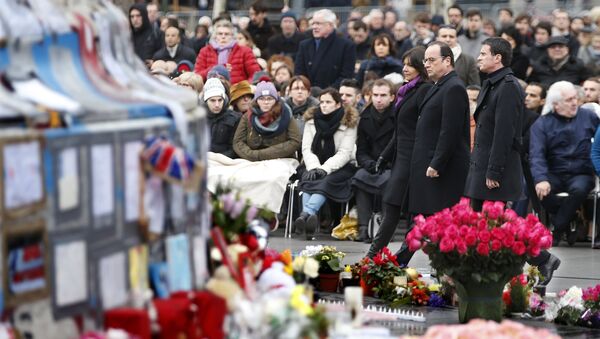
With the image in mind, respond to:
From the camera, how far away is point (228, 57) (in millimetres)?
19531

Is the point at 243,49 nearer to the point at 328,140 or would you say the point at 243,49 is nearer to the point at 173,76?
the point at 173,76

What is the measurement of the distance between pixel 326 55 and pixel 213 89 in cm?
340

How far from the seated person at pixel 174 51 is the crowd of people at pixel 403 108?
0.02 meters

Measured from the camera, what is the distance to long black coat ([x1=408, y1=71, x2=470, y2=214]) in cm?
1252

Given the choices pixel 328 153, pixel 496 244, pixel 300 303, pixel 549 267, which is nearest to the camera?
pixel 300 303

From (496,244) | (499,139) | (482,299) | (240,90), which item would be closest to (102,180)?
(496,244)

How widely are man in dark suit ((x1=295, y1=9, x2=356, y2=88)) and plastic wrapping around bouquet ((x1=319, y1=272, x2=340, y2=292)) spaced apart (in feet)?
26.4

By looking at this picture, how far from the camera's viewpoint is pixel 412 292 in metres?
11.7

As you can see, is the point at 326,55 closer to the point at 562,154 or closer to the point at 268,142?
the point at 268,142

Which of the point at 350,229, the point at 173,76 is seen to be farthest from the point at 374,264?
the point at 173,76

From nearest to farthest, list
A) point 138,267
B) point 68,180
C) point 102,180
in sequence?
point 68,180 → point 102,180 → point 138,267

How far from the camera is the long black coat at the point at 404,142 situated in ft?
42.7

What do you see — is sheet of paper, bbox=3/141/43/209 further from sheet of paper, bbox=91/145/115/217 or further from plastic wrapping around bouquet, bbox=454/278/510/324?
plastic wrapping around bouquet, bbox=454/278/510/324

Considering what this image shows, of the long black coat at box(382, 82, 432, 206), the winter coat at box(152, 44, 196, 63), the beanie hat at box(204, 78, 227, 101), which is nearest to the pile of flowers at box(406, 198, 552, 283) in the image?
the long black coat at box(382, 82, 432, 206)
